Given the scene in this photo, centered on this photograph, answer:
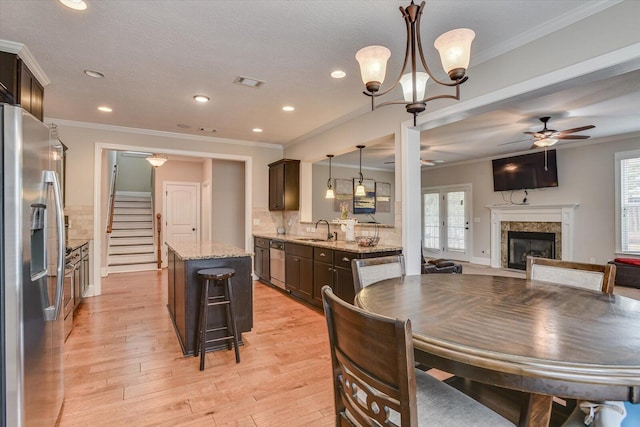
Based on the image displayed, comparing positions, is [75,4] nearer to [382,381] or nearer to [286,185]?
[382,381]

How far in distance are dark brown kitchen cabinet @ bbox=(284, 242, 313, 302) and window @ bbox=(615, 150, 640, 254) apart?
5580mm

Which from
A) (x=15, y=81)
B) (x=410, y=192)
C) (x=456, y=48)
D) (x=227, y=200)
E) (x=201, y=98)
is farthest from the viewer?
(x=227, y=200)

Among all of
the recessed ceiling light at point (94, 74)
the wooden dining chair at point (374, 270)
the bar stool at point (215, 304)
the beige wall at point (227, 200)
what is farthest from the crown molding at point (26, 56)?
the beige wall at point (227, 200)

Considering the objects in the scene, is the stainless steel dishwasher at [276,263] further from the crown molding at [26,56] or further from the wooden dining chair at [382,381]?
the wooden dining chair at [382,381]

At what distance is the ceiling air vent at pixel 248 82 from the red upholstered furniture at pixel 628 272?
6.32m

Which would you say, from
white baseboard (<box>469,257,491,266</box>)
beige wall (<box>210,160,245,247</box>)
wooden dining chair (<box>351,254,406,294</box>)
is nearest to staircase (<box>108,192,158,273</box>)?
beige wall (<box>210,160,245,247</box>)

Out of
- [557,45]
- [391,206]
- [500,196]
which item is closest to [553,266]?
[557,45]

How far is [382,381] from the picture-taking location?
0.93 metres

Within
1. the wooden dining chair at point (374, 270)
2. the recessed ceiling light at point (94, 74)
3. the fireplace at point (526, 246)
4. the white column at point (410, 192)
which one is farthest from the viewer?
the fireplace at point (526, 246)

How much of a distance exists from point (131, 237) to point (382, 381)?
8.53 metres

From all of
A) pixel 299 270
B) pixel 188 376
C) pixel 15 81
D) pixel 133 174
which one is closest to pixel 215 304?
pixel 188 376

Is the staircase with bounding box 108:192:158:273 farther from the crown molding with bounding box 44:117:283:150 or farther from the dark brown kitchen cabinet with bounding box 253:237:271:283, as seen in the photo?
the crown molding with bounding box 44:117:283:150

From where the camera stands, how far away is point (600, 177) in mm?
5957

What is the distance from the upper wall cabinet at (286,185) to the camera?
566 cm
